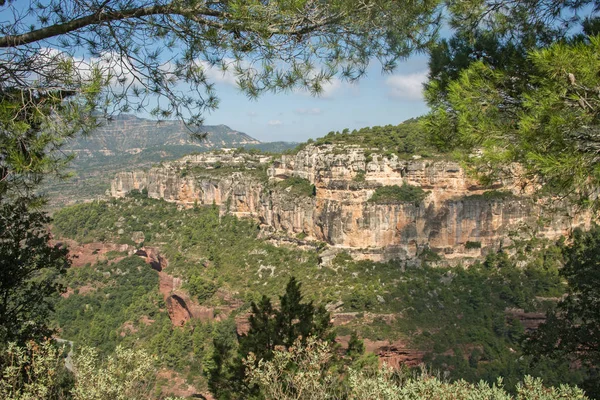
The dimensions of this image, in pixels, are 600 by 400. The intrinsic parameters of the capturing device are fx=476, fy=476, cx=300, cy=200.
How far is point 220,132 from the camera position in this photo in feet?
481

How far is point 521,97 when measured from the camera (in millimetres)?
5086

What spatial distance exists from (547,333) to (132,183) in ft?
145

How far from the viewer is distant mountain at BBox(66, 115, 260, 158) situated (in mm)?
4951

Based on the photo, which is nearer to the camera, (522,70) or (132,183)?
(522,70)

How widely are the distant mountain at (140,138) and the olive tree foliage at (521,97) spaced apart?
2758 millimetres

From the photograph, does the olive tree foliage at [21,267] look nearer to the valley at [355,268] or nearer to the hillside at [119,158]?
the valley at [355,268]

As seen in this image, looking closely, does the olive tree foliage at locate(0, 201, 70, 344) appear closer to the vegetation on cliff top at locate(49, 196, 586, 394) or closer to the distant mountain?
the distant mountain

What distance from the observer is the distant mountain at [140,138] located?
495 cm

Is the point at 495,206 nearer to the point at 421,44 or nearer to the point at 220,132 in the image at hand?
the point at 421,44

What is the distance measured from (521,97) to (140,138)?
Answer: 9353 centimetres

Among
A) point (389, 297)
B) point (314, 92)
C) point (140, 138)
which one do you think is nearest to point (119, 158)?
point (140, 138)

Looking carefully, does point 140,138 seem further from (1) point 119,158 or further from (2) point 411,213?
(2) point 411,213

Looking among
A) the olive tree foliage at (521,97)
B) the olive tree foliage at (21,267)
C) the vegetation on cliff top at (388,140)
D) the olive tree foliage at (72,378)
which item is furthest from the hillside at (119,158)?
the olive tree foliage at (72,378)

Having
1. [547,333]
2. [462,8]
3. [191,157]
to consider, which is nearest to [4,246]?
[462,8]
